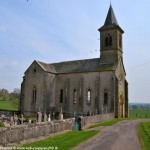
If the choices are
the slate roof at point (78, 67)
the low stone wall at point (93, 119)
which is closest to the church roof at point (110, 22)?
the slate roof at point (78, 67)

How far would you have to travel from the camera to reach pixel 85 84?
137 ft

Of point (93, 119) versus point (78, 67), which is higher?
point (78, 67)

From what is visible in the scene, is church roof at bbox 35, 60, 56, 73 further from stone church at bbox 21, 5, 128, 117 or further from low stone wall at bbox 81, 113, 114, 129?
low stone wall at bbox 81, 113, 114, 129

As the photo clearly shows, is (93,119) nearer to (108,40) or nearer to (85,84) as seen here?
(85,84)

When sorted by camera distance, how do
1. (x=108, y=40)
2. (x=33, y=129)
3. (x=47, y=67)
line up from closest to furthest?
(x=33, y=129), (x=108, y=40), (x=47, y=67)

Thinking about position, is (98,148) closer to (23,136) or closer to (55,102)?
(23,136)

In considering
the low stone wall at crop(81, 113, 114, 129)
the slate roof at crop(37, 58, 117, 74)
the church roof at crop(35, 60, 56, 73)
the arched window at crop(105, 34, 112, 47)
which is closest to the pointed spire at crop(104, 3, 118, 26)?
the arched window at crop(105, 34, 112, 47)

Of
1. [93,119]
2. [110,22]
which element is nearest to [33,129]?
[93,119]

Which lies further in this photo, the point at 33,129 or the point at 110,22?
the point at 110,22

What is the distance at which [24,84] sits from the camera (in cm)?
4603

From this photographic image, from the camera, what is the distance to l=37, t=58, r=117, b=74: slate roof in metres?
40.7

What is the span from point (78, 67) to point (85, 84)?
4207 mm

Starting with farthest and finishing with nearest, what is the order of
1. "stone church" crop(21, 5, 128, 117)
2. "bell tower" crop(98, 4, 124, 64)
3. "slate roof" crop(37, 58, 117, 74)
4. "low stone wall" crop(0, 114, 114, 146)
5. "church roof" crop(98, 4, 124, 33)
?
"church roof" crop(98, 4, 124, 33) → "bell tower" crop(98, 4, 124, 64) → "slate roof" crop(37, 58, 117, 74) → "stone church" crop(21, 5, 128, 117) → "low stone wall" crop(0, 114, 114, 146)

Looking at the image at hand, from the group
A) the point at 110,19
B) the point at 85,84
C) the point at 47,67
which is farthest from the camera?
the point at 47,67
